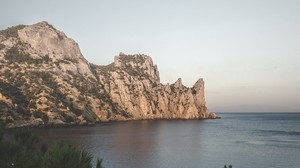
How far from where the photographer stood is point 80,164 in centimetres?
2473

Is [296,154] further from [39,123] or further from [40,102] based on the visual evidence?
[40,102]

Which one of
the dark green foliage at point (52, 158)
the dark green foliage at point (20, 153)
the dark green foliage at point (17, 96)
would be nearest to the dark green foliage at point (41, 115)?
the dark green foliage at point (17, 96)

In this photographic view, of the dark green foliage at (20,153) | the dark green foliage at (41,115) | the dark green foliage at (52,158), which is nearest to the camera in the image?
the dark green foliage at (52,158)

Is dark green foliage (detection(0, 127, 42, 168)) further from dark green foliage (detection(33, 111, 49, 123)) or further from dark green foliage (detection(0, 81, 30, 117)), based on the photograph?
dark green foliage (detection(33, 111, 49, 123))

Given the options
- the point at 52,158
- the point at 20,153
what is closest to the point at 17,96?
the point at 20,153

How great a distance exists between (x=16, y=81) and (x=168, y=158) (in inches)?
5068

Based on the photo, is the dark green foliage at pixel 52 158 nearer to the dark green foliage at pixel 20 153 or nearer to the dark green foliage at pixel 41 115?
the dark green foliage at pixel 20 153

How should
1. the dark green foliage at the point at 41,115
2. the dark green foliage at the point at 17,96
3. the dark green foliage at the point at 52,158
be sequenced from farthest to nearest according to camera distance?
the dark green foliage at the point at 41,115 → the dark green foliage at the point at 17,96 → the dark green foliage at the point at 52,158

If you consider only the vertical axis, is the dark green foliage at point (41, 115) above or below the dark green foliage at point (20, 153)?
above

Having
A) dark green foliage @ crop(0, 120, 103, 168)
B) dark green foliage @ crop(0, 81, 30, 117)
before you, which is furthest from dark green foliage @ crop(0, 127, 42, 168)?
dark green foliage @ crop(0, 81, 30, 117)

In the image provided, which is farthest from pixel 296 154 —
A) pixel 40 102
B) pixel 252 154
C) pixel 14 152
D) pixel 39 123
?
pixel 40 102

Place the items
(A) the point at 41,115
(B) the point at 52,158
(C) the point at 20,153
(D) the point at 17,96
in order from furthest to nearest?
(D) the point at 17,96 < (A) the point at 41,115 < (C) the point at 20,153 < (B) the point at 52,158

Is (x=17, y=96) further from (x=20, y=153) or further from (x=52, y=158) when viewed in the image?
(x=52, y=158)

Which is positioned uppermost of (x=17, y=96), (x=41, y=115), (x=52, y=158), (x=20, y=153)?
(x=17, y=96)
